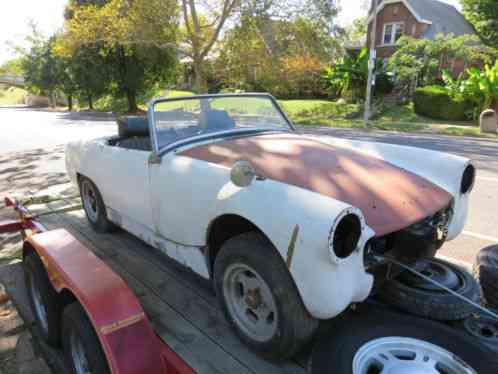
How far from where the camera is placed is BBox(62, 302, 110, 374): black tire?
64.8 inches

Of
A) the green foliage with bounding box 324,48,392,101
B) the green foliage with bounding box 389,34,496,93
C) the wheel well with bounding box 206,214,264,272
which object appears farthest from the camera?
the green foliage with bounding box 324,48,392,101

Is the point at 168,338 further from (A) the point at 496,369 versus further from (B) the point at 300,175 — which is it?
(A) the point at 496,369

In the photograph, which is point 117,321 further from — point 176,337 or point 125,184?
point 125,184

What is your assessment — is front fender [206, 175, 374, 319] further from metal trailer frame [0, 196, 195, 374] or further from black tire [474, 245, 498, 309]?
black tire [474, 245, 498, 309]

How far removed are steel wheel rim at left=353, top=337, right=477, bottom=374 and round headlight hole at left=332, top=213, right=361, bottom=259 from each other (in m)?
0.40

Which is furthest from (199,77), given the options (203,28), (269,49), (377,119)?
(377,119)

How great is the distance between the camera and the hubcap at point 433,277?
1913 mm

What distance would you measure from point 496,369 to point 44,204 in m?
4.87

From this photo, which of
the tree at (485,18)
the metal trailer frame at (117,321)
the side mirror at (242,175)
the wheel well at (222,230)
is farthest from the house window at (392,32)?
the metal trailer frame at (117,321)

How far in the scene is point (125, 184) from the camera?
300 cm

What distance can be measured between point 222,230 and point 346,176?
2.69ft

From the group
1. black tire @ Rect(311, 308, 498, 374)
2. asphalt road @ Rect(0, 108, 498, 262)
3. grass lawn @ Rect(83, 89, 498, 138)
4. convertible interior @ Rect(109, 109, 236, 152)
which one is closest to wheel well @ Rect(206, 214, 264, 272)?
black tire @ Rect(311, 308, 498, 374)

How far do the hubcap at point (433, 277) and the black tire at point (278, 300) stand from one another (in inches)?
24.3

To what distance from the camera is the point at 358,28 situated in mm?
51312
